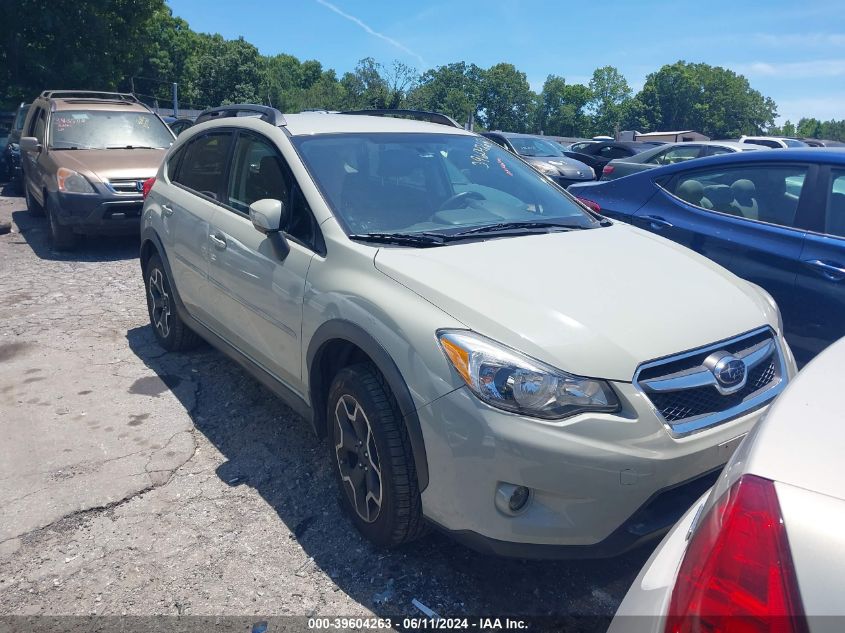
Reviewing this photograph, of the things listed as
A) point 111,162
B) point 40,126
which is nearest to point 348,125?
point 111,162

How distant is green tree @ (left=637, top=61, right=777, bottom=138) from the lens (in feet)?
353

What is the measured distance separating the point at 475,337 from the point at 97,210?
6926 millimetres

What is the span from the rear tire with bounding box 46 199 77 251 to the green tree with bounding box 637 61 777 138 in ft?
370

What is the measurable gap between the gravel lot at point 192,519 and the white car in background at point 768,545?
1322mm

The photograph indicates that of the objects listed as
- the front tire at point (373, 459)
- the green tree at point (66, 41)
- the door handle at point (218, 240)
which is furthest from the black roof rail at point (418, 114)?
the green tree at point (66, 41)

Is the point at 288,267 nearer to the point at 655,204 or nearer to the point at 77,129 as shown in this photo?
the point at 655,204

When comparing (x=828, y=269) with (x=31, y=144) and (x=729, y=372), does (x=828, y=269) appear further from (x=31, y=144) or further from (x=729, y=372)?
(x=31, y=144)

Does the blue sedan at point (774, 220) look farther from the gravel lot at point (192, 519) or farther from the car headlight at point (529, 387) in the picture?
the car headlight at point (529, 387)

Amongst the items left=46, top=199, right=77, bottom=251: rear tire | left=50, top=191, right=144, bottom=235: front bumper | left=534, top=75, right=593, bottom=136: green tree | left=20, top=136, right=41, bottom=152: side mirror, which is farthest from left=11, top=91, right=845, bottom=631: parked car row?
left=534, top=75, right=593, bottom=136: green tree

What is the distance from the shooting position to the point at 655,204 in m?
4.82

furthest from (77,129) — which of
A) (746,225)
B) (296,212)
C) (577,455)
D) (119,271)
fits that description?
(577,455)

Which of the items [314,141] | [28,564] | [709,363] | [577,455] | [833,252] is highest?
[314,141]

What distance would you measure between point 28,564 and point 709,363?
2.82 metres

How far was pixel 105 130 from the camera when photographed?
916cm
